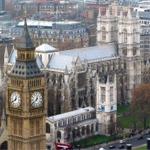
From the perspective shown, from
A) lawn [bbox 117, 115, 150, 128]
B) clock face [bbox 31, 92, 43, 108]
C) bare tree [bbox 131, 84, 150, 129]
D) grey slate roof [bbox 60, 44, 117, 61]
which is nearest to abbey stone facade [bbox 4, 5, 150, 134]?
grey slate roof [bbox 60, 44, 117, 61]

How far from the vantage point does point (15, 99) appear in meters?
100

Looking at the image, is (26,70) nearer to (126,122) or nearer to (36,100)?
(36,100)

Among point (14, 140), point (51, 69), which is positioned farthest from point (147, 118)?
point (14, 140)

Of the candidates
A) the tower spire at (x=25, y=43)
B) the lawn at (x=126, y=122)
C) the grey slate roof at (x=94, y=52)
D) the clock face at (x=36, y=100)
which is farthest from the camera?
the grey slate roof at (x=94, y=52)

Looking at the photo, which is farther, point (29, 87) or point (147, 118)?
point (147, 118)

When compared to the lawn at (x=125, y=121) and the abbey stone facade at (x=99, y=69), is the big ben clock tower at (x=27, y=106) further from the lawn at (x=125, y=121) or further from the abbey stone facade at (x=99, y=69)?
the lawn at (x=125, y=121)

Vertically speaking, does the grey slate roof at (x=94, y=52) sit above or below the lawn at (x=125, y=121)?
above

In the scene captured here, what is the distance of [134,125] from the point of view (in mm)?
156250

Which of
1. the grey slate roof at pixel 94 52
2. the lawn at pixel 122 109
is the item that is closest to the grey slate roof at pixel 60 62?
the grey slate roof at pixel 94 52

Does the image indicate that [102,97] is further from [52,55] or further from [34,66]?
[34,66]

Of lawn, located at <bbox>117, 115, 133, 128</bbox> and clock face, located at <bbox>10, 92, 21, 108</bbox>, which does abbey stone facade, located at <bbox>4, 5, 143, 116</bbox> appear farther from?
clock face, located at <bbox>10, 92, 21, 108</bbox>

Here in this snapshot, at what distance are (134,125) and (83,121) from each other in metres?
9.32

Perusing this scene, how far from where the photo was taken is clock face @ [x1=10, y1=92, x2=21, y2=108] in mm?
99750

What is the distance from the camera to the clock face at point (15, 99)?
327 feet
